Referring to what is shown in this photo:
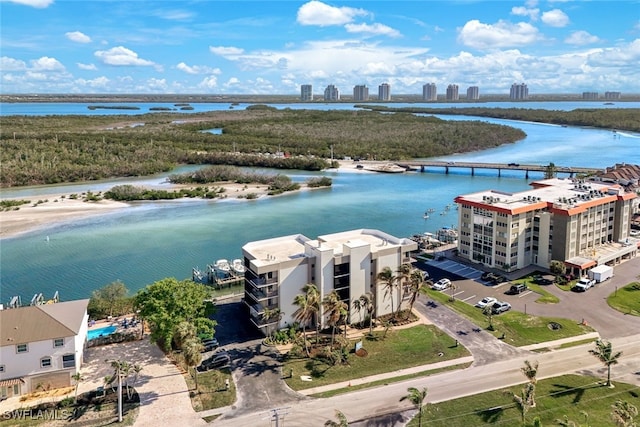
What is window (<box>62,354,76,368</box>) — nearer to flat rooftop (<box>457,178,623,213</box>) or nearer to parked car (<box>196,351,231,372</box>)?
parked car (<box>196,351,231,372</box>)

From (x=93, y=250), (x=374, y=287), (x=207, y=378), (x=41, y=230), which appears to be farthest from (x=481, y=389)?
(x=41, y=230)

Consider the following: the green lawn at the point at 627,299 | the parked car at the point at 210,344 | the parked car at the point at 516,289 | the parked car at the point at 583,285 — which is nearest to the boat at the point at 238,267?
the parked car at the point at 210,344

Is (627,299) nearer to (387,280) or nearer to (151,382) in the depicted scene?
(387,280)

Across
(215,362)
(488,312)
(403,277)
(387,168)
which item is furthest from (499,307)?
(387,168)

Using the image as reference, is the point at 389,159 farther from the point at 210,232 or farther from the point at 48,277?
the point at 48,277

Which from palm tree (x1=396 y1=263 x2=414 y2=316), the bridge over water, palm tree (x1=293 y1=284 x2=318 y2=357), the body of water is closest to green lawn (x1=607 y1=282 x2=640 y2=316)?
palm tree (x1=396 y1=263 x2=414 y2=316)

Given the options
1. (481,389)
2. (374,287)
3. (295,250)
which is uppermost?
(295,250)
